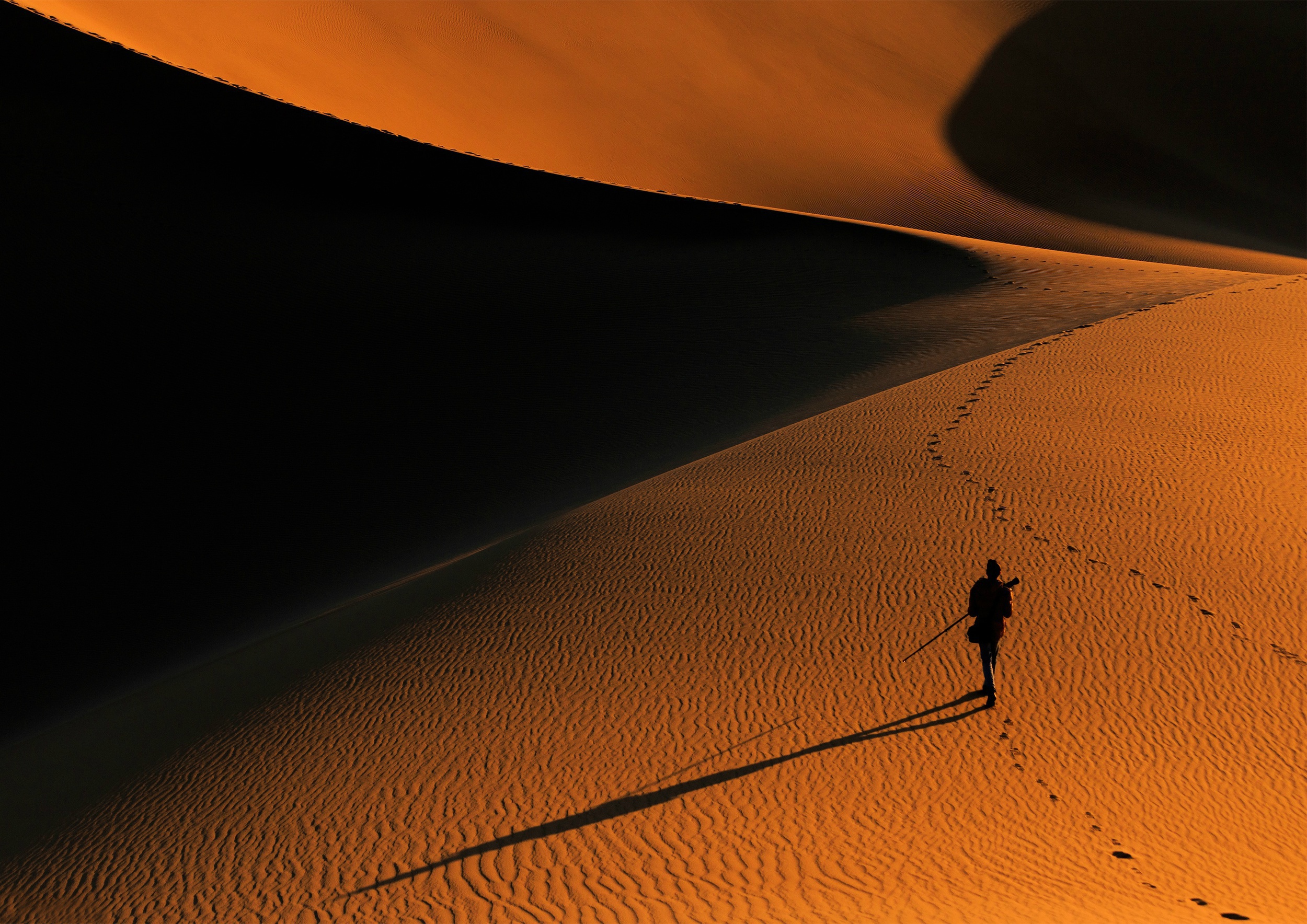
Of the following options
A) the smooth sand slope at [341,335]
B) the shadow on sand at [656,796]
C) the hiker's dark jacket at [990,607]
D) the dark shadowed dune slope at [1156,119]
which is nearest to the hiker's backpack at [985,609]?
the hiker's dark jacket at [990,607]

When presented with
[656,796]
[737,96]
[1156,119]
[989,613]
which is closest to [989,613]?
[989,613]

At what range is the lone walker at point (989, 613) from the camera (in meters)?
7.91

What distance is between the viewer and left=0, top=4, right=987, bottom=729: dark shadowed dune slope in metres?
13.6

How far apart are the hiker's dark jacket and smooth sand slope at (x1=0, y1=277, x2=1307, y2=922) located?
2.32ft

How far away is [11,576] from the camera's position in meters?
13.7

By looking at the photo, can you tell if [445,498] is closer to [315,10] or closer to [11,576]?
[11,576]

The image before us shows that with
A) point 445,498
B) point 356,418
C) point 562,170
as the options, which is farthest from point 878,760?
point 562,170

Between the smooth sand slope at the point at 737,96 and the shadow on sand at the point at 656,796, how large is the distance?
2072cm

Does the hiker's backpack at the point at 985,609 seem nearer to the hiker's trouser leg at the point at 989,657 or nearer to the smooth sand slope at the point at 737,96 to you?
the hiker's trouser leg at the point at 989,657

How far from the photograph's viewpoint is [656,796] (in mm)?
7406

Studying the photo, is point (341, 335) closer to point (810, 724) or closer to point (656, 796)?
point (810, 724)

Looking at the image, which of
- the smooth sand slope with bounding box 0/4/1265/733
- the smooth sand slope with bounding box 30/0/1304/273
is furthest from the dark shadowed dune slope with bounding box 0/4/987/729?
the smooth sand slope with bounding box 30/0/1304/273

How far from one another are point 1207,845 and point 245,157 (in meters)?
19.6

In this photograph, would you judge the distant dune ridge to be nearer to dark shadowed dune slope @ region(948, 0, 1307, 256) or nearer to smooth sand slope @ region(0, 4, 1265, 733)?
smooth sand slope @ region(0, 4, 1265, 733)
